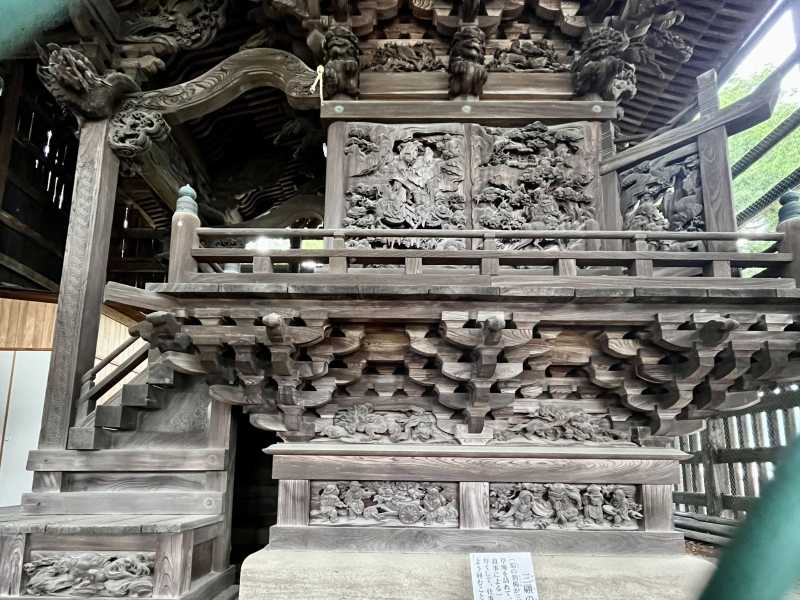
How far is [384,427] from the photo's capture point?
4.38 meters

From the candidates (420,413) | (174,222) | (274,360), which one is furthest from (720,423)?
(174,222)

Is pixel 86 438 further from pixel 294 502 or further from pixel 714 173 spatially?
pixel 714 173

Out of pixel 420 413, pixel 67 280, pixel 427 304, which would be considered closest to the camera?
pixel 427 304

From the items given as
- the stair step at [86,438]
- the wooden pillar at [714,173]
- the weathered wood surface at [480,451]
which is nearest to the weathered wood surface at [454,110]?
the wooden pillar at [714,173]

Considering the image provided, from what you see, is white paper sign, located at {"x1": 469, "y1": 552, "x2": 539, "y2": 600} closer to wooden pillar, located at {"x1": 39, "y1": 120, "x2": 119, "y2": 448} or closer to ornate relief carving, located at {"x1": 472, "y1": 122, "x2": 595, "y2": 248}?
ornate relief carving, located at {"x1": 472, "y1": 122, "x2": 595, "y2": 248}

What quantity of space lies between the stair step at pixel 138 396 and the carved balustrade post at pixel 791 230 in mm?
4969

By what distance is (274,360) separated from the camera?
13.3ft

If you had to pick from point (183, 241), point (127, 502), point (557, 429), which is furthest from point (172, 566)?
point (557, 429)

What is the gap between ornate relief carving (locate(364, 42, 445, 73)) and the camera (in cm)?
549

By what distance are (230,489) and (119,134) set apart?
334 cm

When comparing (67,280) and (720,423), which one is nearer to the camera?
(67,280)

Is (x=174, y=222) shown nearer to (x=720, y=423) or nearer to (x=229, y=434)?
(x=229, y=434)

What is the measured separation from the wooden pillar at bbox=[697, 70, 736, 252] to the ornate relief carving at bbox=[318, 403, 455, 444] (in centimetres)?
259

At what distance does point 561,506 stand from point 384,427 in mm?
1466
